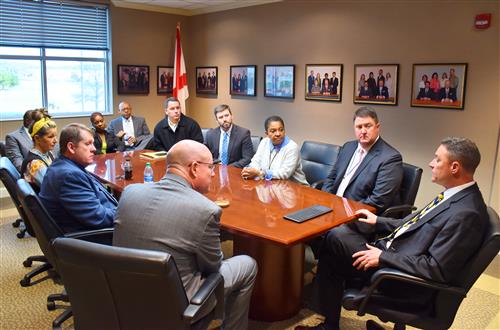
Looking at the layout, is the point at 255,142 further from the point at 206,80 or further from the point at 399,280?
the point at 206,80

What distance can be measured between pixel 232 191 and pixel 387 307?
136 centimetres

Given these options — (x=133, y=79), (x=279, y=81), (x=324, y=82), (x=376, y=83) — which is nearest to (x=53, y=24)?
(x=133, y=79)

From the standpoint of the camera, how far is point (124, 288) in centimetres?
156

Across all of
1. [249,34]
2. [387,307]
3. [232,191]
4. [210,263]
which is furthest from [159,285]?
[249,34]

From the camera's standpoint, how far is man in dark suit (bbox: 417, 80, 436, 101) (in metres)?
4.38

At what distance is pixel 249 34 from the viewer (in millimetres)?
6281

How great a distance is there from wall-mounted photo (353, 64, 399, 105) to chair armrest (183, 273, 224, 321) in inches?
137

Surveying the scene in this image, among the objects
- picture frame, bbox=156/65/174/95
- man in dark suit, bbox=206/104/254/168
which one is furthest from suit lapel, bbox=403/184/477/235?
picture frame, bbox=156/65/174/95

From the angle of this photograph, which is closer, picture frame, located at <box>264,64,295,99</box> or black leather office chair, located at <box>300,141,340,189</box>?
black leather office chair, located at <box>300,141,340,189</box>

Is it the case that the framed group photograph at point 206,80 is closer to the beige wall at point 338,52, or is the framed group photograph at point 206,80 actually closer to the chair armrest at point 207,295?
the beige wall at point 338,52

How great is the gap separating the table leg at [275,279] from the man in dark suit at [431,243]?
10.4 inches

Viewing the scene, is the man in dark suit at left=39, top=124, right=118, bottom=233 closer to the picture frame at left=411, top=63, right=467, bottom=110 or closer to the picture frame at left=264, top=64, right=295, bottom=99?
the picture frame at left=411, top=63, right=467, bottom=110

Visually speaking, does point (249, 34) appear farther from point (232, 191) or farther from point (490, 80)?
point (232, 191)

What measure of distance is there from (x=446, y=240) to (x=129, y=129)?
4.76 m
